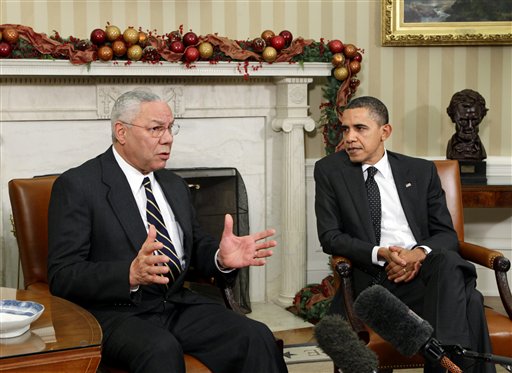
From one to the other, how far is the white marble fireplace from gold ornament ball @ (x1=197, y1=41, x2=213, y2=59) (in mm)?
82

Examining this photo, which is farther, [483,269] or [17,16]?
[483,269]

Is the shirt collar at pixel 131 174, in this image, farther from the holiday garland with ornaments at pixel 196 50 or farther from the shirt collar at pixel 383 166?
the holiday garland with ornaments at pixel 196 50

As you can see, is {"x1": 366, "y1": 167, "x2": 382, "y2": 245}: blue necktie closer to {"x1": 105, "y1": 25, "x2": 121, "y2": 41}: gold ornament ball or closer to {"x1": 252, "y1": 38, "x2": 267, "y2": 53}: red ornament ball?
{"x1": 252, "y1": 38, "x2": 267, "y2": 53}: red ornament ball

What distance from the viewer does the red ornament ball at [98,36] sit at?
484cm

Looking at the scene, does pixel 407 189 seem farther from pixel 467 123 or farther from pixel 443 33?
pixel 443 33

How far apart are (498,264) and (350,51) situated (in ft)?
7.52

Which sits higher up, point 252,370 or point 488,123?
point 488,123

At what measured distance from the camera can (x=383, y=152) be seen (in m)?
3.90

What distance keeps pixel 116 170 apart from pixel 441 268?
4.47 feet

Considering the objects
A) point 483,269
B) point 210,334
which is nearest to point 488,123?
point 483,269

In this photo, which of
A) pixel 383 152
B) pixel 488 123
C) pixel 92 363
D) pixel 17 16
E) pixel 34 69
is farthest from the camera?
pixel 488 123

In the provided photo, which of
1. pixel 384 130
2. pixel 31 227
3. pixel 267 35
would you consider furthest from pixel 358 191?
pixel 267 35

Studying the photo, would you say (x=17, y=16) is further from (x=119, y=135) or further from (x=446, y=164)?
(x=446, y=164)

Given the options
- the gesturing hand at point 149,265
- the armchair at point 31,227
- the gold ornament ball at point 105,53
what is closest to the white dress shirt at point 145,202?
the gesturing hand at point 149,265
